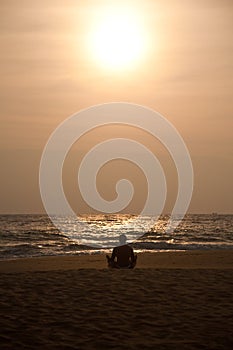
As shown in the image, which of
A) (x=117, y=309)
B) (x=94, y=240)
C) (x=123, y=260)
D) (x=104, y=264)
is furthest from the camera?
(x=94, y=240)

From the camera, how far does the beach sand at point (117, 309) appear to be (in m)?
8.55

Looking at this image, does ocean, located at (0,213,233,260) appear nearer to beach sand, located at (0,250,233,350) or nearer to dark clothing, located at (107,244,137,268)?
dark clothing, located at (107,244,137,268)

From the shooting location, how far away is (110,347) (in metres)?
8.20

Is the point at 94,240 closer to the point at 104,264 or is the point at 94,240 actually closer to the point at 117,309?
the point at 104,264

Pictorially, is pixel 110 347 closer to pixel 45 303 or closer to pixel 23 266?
pixel 45 303

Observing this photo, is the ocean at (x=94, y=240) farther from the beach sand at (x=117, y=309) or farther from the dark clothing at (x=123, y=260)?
the beach sand at (x=117, y=309)

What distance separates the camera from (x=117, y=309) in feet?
35.3

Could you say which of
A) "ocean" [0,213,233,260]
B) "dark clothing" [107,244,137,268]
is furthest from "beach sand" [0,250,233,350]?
"ocean" [0,213,233,260]

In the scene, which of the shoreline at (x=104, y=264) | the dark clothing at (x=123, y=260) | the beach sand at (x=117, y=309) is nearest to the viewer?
the beach sand at (x=117, y=309)

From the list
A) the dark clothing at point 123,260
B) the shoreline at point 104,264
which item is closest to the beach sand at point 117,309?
the dark clothing at point 123,260

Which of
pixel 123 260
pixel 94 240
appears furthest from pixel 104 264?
pixel 94 240

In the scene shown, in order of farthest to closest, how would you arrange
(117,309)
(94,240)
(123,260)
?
(94,240)
(123,260)
(117,309)

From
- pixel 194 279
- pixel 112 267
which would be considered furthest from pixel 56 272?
pixel 194 279

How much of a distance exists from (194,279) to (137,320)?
16.6 ft
